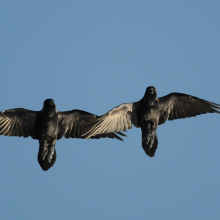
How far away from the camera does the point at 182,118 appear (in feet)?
57.8

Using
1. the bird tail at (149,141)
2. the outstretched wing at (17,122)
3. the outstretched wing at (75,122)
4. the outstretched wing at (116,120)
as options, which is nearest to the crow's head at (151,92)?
the outstretched wing at (116,120)

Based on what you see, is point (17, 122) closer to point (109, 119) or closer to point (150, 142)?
point (109, 119)

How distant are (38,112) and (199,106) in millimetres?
4626

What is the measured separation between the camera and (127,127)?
56.9 ft

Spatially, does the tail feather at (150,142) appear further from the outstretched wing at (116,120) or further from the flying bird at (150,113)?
the outstretched wing at (116,120)

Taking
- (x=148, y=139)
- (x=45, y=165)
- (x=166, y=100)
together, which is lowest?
(x=45, y=165)

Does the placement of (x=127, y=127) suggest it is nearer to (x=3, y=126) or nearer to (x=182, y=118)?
(x=182, y=118)

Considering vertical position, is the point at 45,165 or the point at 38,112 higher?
the point at 38,112

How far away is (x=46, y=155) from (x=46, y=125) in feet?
2.78

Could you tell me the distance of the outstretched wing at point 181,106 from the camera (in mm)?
17406

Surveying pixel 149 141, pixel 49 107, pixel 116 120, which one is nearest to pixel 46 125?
pixel 49 107

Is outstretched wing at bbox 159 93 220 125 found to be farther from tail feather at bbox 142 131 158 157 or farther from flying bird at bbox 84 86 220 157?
tail feather at bbox 142 131 158 157

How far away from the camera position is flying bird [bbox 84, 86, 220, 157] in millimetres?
16984

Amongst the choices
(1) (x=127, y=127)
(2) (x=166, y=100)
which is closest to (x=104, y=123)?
(1) (x=127, y=127)
